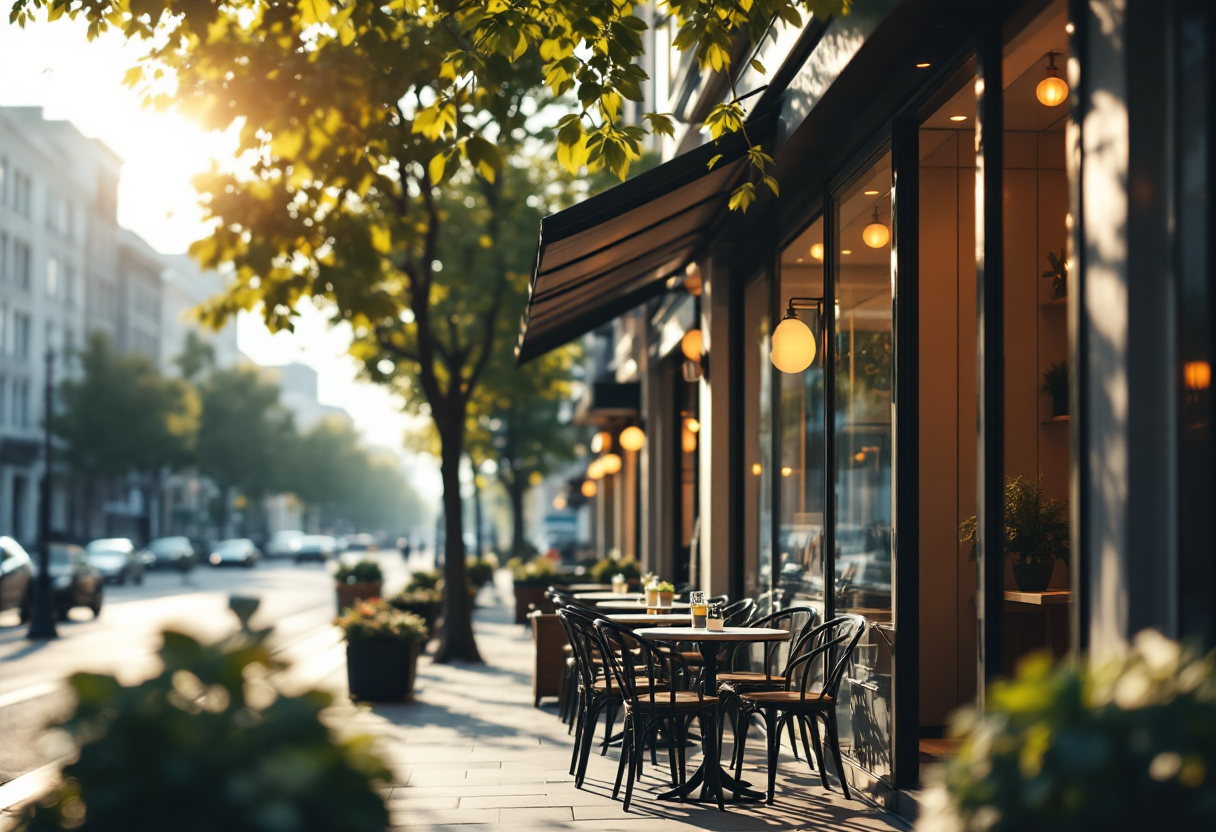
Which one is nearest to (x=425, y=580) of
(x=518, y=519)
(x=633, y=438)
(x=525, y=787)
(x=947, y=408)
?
(x=633, y=438)

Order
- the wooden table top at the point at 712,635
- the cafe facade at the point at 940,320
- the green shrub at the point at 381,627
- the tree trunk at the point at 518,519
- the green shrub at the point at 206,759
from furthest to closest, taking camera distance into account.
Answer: the tree trunk at the point at 518,519
the green shrub at the point at 381,627
the wooden table top at the point at 712,635
the cafe facade at the point at 940,320
the green shrub at the point at 206,759

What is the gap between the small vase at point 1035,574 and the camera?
7648 mm

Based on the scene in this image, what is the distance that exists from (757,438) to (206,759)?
9.20 m

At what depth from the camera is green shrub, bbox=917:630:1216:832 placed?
8.68 ft

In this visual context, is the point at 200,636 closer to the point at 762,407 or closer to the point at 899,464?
the point at 899,464

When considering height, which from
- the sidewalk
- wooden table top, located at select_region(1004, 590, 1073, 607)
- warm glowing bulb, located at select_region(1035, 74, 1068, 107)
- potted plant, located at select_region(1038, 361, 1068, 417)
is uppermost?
warm glowing bulb, located at select_region(1035, 74, 1068, 107)

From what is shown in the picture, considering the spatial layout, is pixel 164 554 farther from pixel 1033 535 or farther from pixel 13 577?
pixel 1033 535

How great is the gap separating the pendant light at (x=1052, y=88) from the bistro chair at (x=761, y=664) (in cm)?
348

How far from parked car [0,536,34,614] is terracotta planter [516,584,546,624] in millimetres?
8733

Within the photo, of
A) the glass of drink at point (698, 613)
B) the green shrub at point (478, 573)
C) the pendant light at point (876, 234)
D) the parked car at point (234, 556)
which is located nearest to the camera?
the pendant light at point (876, 234)

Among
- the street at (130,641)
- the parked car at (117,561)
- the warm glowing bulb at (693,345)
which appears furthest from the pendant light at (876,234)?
the parked car at (117,561)

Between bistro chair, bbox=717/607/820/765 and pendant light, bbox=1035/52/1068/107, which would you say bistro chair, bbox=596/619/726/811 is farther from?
pendant light, bbox=1035/52/1068/107

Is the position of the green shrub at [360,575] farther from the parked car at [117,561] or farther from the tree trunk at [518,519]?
the parked car at [117,561]

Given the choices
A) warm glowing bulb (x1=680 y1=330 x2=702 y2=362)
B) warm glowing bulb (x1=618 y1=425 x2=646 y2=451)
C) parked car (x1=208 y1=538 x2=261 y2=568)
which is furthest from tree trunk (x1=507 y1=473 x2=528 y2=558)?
warm glowing bulb (x1=680 y1=330 x2=702 y2=362)
